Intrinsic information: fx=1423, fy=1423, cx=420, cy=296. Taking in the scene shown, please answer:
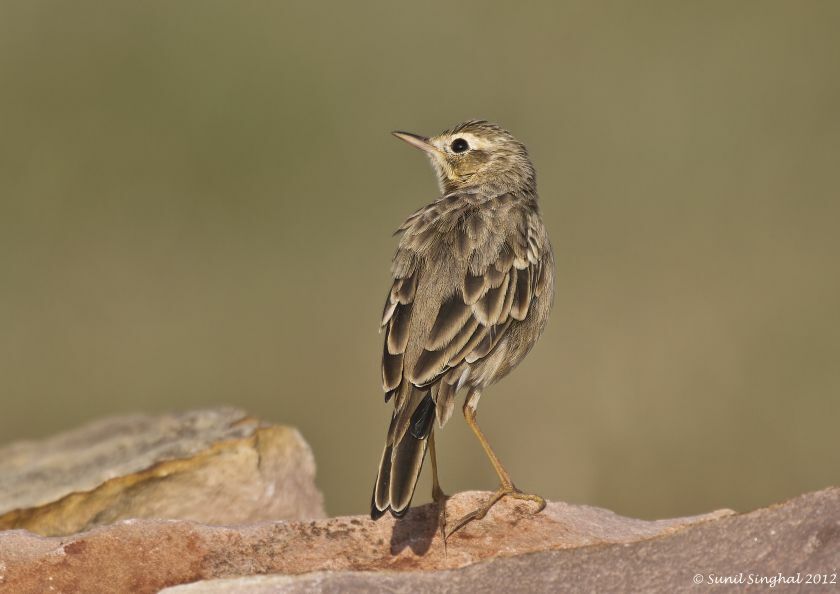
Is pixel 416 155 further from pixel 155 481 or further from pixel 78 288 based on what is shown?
pixel 155 481

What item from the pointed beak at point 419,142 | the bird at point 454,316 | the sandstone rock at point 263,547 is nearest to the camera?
the sandstone rock at point 263,547

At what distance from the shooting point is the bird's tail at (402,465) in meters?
6.74

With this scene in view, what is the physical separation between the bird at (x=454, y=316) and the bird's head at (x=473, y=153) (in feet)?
1.76

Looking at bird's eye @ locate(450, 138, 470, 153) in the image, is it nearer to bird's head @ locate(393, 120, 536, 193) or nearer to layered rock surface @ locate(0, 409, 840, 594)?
bird's head @ locate(393, 120, 536, 193)

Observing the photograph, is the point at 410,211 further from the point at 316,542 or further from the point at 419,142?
the point at 316,542

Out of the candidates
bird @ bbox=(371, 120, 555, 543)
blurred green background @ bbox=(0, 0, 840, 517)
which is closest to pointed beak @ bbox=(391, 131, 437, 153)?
bird @ bbox=(371, 120, 555, 543)

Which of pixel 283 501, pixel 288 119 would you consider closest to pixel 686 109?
pixel 288 119

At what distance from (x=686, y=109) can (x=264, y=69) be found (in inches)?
235

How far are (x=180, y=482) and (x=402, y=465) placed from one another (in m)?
2.42

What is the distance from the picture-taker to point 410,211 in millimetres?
15695

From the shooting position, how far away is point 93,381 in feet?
52.6

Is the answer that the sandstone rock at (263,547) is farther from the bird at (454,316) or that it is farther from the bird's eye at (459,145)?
the bird's eye at (459,145)

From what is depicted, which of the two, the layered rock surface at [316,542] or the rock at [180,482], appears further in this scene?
the rock at [180,482]

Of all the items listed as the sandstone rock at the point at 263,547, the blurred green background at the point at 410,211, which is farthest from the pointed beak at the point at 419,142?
the blurred green background at the point at 410,211
